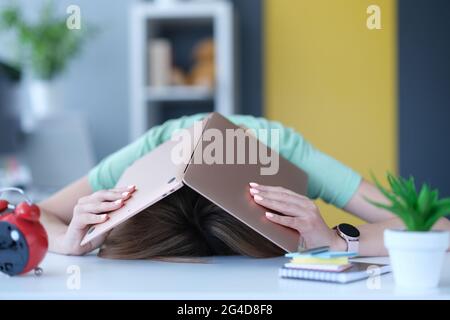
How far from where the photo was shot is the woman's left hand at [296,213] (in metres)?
1.00

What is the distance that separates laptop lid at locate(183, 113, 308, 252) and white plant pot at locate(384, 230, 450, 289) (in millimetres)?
219

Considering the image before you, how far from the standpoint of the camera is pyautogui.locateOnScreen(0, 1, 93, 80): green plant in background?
331cm

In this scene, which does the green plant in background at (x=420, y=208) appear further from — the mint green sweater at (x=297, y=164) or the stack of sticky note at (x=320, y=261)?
the mint green sweater at (x=297, y=164)

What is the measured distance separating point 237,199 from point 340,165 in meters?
0.48

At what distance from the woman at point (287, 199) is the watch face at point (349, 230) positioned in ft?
0.05

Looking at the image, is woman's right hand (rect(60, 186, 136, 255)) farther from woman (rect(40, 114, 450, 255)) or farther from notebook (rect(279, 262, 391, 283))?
notebook (rect(279, 262, 391, 283))

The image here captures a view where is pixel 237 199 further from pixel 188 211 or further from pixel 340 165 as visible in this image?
pixel 340 165

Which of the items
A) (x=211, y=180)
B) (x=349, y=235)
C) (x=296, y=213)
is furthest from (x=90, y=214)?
(x=349, y=235)

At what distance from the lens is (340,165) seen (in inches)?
54.5

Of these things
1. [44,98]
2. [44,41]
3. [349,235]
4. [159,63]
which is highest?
[44,41]

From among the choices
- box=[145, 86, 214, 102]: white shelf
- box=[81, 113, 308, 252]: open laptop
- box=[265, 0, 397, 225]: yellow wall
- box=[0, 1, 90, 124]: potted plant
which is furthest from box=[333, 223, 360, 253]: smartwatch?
box=[0, 1, 90, 124]: potted plant

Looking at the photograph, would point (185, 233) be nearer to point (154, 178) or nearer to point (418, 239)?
point (154, 178)

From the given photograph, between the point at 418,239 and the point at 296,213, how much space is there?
0.29m

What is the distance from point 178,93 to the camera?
3229mm
